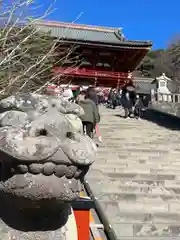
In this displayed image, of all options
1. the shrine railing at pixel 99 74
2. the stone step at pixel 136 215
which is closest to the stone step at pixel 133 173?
the stone step at pixel 136 215

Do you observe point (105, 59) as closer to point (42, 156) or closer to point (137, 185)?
point (137, 185)

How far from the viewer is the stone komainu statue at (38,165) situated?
1.40m

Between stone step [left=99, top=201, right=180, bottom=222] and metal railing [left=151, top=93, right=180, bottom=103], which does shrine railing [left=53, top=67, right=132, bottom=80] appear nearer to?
metal railing [left=151, top=93, right=180, bottom=103]

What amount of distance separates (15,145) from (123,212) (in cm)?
444

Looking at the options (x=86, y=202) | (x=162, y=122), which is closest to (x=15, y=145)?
(x=86, y=202)

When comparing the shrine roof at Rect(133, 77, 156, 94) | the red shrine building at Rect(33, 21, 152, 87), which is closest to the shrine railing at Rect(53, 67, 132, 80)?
the red shrine building at Rect(33, 21, 152, 87)

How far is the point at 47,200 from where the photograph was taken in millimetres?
1424

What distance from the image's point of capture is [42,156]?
1.39 m

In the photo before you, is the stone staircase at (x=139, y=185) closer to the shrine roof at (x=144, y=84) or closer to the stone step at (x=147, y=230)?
the stone step at (x=147, y=230)

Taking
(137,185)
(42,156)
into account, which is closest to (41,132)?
(42,156)

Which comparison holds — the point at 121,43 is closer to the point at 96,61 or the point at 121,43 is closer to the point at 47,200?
the point at 96,61

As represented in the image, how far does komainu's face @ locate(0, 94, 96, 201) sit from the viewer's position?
55.0 inches

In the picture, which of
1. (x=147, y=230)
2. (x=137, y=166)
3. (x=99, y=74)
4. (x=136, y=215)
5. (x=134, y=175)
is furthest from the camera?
(x=99, y=74)

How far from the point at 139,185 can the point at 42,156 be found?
5.62 meters
